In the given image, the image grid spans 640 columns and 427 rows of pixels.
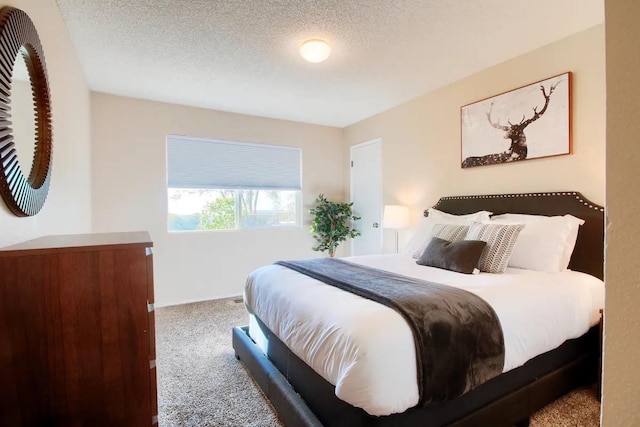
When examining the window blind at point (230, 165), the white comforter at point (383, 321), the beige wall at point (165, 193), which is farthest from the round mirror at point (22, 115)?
the window blind at point (230, 165)

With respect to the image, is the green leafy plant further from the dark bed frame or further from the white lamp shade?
the dark bed frame

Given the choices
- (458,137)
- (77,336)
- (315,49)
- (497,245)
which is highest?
(315,49)

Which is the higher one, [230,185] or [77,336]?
[230,185]

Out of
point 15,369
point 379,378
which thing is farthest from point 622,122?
point 15,369

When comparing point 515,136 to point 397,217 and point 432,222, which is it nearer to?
point 432,222

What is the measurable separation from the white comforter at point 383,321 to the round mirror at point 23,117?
1.31 meters

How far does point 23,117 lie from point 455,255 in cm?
258

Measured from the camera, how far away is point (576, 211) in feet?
7.62

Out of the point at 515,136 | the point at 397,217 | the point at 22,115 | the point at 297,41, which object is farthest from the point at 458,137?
the point at 22,115

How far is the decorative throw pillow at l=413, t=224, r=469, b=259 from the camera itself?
250 cm

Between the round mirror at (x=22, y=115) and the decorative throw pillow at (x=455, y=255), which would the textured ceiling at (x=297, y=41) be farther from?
the decorative throw pillow at (x=455, y=255)

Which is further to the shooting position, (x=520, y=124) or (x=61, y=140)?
(x=520, y=124)

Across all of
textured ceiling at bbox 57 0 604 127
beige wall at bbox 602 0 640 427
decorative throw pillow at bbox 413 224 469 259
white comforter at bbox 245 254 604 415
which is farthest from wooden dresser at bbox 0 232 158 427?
decorative throw pillow at bbox 413 224 469 259

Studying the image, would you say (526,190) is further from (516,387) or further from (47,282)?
(47,282)
